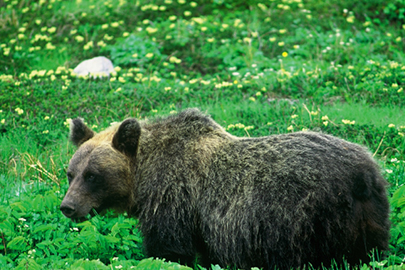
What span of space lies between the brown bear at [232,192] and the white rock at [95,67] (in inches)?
193

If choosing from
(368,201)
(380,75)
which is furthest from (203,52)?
(368,201)

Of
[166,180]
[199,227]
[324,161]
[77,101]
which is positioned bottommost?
[77,101]

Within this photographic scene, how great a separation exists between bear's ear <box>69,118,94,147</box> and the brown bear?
0.01m

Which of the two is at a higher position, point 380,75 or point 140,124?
point 140,124

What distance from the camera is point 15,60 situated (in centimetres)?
1132

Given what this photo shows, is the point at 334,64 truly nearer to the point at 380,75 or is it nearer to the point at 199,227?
the point at 380,75

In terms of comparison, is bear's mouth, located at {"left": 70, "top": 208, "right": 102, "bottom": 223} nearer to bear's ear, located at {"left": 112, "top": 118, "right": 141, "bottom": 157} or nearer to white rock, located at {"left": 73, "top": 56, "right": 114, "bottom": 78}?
bear's ear, located at {"left": 112, "top": 118, "right": 141, "bottom": 157}

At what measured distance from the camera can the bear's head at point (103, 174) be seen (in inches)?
207

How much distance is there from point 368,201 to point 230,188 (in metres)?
1.27

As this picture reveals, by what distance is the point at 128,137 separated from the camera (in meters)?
5.41

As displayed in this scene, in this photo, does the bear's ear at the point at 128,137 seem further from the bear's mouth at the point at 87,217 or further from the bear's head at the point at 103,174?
the bear's mouth at the point at 87,217

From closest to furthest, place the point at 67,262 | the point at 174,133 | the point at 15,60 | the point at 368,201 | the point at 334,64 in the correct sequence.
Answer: the point at 368,201 < the point at 67,262 < the point at 174,133 < the point at 334,64 < the point at 15,60

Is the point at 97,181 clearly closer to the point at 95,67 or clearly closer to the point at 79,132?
the point at 79,132

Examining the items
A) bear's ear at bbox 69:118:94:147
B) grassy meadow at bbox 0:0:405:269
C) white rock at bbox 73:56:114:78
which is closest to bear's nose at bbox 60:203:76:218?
grassy meadow at bbox 0:0:405:269
